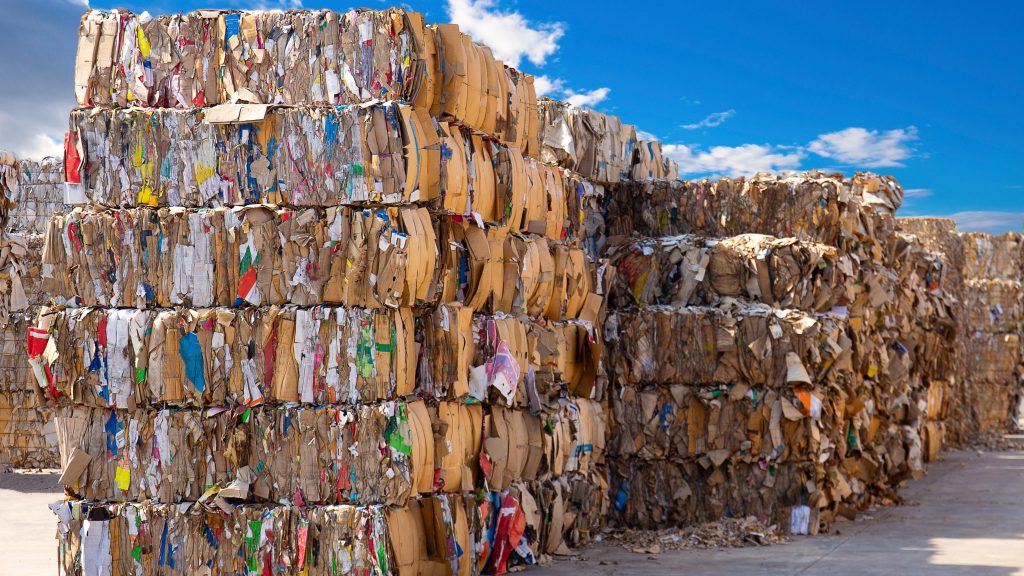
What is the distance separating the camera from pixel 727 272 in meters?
10.6

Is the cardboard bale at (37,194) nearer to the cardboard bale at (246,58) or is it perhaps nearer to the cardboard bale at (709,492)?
the cardboard bale at (246,58)

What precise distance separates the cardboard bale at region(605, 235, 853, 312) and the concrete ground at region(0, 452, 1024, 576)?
2.18m

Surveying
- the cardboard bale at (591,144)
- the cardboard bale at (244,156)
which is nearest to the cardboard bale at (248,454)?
the cardboard bale at (244,156)

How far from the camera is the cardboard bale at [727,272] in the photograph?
10.5 m

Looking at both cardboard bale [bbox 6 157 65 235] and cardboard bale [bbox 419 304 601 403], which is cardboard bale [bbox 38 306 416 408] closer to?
cardboard bale [bbox 419 304 601 403]

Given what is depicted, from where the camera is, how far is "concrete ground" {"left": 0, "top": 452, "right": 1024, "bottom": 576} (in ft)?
28.3

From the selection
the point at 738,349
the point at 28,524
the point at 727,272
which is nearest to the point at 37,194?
the point at 28,524

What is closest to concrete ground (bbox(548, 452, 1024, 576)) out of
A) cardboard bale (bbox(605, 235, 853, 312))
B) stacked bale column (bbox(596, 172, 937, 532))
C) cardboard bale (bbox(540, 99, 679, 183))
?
stacked bale column (bbox(596, 172, 937, 532))

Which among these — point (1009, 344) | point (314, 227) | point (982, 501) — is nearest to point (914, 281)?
point (982, 501)

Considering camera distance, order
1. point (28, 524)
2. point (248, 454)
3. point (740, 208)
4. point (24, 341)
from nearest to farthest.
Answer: point (248, 454) → point (740, 208) → point (28, 524) → point (24, 341)

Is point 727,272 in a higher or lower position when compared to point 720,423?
higher

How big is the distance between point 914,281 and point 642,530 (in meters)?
6.21

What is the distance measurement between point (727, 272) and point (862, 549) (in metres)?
2.67

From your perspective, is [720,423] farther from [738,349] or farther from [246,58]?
[246,58]
